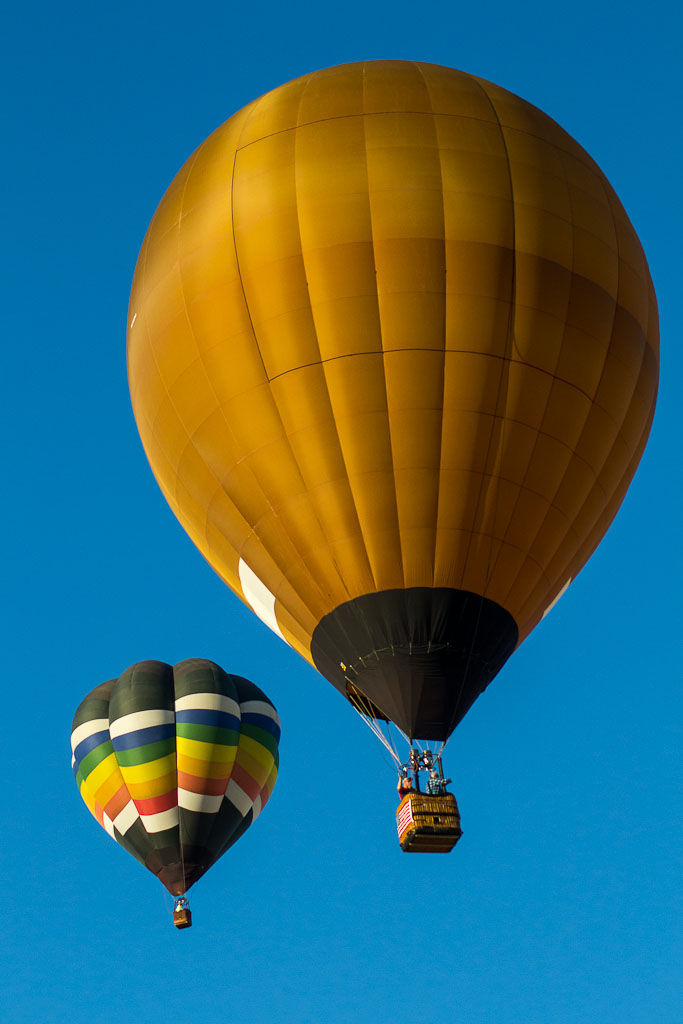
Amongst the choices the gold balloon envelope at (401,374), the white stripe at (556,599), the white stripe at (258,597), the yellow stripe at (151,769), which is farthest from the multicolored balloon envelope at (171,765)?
the white stripe at (556,599)

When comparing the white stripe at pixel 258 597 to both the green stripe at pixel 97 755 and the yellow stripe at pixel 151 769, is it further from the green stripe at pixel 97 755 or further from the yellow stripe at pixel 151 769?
the green stripe at pixel 97 755

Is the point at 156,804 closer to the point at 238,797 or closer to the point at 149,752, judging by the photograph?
the point at 149,752

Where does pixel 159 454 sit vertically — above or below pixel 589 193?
below

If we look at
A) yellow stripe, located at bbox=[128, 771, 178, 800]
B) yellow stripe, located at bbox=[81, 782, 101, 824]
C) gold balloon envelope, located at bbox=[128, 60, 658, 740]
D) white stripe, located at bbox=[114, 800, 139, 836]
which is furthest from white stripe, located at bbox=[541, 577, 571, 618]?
yellow stripe, located at bbox=[81, 782, 101, 824]

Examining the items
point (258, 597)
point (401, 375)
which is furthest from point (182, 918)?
point (401, 375)

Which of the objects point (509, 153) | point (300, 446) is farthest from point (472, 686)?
point (509, 153)

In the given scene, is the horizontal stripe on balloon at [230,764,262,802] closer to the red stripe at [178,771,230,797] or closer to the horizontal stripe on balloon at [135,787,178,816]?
the red stripe at [178,771,230,797]

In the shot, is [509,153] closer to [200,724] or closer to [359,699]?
[359,699]
